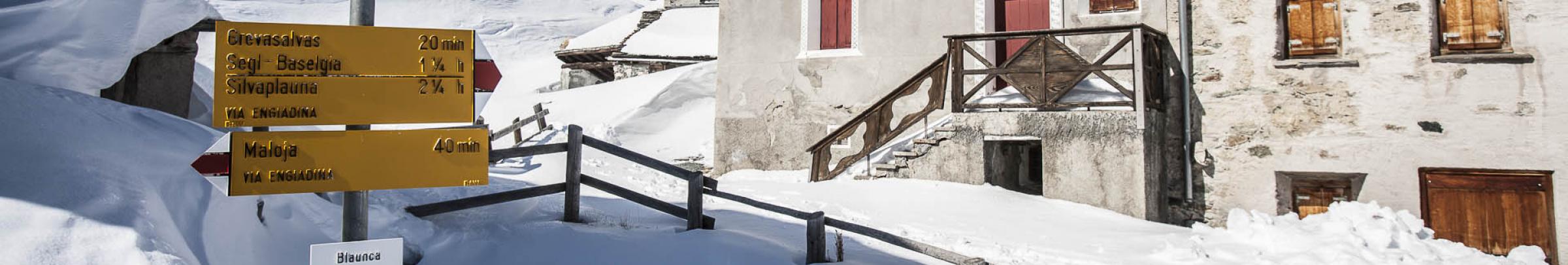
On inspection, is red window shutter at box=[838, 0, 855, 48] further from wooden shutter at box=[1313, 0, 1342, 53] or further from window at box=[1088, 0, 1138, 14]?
wooden shutter at box=[1313, 0, 1342, 53]

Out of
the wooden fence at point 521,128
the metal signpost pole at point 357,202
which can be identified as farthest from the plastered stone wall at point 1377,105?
the wooden fence at point 521,128

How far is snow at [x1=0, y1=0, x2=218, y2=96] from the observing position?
16.5 feet

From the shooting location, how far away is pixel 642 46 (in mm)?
29359

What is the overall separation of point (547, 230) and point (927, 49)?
25.5ft

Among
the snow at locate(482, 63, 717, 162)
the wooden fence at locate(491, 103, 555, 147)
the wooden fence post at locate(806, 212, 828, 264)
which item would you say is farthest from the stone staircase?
the snow at locate(482, 63, 717, 162)

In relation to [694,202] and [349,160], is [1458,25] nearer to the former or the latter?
[694,202]

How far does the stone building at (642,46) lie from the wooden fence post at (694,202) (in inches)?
830

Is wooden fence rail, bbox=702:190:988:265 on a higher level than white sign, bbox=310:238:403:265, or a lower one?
lower

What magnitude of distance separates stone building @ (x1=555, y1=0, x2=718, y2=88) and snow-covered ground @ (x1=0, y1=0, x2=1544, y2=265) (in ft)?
47.8

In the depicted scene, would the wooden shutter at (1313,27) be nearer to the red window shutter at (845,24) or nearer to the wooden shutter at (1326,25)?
the wooden shutter at (1326,25)

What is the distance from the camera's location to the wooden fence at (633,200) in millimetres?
6332

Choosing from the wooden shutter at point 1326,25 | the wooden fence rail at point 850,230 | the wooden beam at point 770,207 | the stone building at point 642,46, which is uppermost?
the stone building at point 642,46

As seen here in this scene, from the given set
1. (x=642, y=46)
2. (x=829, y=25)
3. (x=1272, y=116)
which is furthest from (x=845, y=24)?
(x=642, y=46)

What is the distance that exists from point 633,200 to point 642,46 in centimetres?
2273
